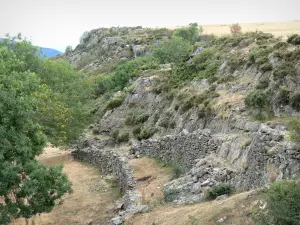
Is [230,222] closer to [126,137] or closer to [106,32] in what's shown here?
[126,137]

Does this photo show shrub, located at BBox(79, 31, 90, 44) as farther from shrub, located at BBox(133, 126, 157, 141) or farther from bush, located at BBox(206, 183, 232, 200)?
bush, located at BBox(206, 183, 232, 200)

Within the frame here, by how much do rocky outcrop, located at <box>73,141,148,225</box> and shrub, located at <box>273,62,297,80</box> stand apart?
10.2m

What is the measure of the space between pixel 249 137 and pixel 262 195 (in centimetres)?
638

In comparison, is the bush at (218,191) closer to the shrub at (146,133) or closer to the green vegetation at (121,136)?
the shrub at (146,133)

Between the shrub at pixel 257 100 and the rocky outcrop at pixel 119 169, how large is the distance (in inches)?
305

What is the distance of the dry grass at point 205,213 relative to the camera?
1242 centimetres

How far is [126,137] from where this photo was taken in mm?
34500

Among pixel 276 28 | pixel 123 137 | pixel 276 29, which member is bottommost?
pixel 123 137

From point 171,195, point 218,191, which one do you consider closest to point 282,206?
point 218,191

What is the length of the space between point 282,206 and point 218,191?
221 inches

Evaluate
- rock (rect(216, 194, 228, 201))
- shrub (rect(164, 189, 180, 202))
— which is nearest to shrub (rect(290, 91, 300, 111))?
shrub (rect(164, 189, 180, 202))

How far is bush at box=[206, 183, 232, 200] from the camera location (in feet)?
51.3

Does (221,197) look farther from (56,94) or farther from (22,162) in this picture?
(56,94)

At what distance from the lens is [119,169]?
25469mm
